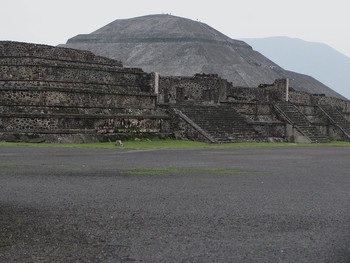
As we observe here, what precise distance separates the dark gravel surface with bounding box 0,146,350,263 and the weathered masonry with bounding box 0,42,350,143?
1063cm

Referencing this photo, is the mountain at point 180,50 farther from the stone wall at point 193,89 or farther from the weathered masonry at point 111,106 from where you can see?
the weathered masonry at point 111,106

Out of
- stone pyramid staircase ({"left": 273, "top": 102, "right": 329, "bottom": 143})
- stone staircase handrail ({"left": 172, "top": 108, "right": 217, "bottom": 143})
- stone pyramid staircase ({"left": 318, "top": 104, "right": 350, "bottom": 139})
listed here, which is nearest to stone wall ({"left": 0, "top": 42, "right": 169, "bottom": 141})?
stone staircase handrail ({"left": 172, "top": 108, "right": 217, "bottom": 143})

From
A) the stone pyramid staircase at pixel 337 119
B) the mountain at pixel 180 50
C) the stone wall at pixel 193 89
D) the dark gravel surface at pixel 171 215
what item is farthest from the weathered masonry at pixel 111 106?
the mountain at pixel 180 50

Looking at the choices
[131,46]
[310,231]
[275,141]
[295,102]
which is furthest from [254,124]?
[131,46]

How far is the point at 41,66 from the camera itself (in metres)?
22.4

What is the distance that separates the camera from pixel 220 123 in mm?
24766

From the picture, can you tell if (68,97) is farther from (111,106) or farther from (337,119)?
(337,119)

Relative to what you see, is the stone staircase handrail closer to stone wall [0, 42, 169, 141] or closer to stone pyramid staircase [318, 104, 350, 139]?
stone wall [0, 42, 169, 141]

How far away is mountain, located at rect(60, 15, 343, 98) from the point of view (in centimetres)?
5099

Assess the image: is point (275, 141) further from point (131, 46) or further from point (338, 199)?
point (131, 46)

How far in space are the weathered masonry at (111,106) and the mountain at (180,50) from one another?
1886 centimetres

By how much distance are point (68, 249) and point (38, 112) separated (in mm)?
17406

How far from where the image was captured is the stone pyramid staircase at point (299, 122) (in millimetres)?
27364

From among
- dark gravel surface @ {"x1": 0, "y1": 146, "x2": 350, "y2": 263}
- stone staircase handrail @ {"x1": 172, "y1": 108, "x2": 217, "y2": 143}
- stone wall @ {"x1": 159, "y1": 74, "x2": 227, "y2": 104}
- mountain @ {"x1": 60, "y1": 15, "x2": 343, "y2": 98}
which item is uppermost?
mountain @ {"x1": 60, "y1": 15, "x2": 343, "y2": 98}
